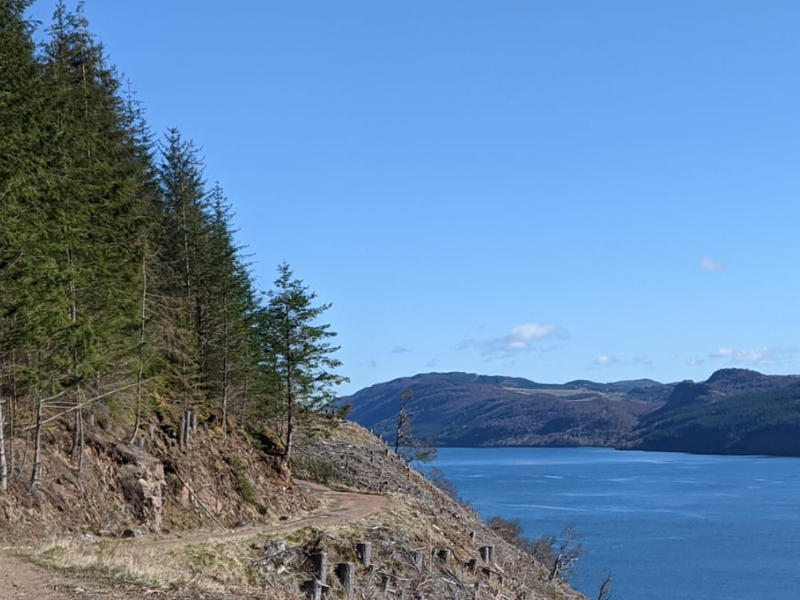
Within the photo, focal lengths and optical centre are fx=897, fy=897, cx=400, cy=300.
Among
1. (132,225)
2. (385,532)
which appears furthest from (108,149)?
(385,532)

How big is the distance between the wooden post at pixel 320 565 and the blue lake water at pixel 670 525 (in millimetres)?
43976

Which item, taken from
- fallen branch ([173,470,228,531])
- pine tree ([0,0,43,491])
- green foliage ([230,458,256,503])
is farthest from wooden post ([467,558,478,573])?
pine tree ([0,0,43,491])

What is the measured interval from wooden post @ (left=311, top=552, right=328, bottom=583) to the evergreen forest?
7761mm

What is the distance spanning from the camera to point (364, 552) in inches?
1153

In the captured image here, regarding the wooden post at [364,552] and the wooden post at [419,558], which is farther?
the wooden post at [419,558]

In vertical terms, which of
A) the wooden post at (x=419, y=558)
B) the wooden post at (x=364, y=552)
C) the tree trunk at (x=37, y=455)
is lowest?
the wooden post at (x=419, y=558)

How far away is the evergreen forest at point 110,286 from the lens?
21969mm

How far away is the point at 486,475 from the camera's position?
185750mm

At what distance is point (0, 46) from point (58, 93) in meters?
2.74

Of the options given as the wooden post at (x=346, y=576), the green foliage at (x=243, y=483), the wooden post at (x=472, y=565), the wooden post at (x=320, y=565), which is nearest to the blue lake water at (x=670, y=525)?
the wooden post at (x=472, y=565)

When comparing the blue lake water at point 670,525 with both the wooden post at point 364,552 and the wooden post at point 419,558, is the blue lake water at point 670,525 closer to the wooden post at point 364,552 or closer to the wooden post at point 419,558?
the wooden post at point 419,558

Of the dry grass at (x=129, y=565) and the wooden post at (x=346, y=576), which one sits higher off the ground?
the dry grass at (x=129, y=565)

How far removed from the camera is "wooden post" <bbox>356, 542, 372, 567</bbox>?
95.8 ft

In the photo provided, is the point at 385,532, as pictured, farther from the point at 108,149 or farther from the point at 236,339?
Result: the point at 108,149
